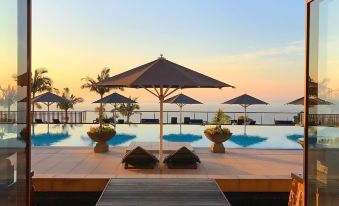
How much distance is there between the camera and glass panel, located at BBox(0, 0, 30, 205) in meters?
2.54

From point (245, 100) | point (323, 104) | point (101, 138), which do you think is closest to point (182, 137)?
point (245, 100)

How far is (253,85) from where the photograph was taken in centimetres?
2911

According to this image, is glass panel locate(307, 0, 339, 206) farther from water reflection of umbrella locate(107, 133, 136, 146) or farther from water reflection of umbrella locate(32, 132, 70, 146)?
water reflection of umbrella locate(32, 132, 70, 146)

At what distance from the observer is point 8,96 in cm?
260

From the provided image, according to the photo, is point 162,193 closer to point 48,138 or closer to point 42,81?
point 48,138

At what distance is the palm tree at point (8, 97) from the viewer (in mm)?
2531

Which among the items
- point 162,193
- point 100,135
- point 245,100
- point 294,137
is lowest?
point 162,193

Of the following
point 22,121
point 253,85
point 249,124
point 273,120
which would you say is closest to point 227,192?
point 22,121

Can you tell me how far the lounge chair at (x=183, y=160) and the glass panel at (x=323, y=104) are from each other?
5673mm

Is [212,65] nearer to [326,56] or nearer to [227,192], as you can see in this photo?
[227,192]

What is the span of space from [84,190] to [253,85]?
2350cm

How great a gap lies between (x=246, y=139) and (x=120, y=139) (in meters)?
5.61

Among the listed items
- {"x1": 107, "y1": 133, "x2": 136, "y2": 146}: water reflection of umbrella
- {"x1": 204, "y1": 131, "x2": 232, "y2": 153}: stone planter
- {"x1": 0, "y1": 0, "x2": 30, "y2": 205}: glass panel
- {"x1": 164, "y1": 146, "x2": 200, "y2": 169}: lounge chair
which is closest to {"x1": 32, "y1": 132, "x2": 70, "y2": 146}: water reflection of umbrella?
{"x1": 107, "y1": 133, "x2": 136, "y2": 146}: water reflection of umbrella

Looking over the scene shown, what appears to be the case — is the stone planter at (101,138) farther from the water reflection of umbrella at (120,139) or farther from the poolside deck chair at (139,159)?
the water reflection of umbrella at (120,139)
